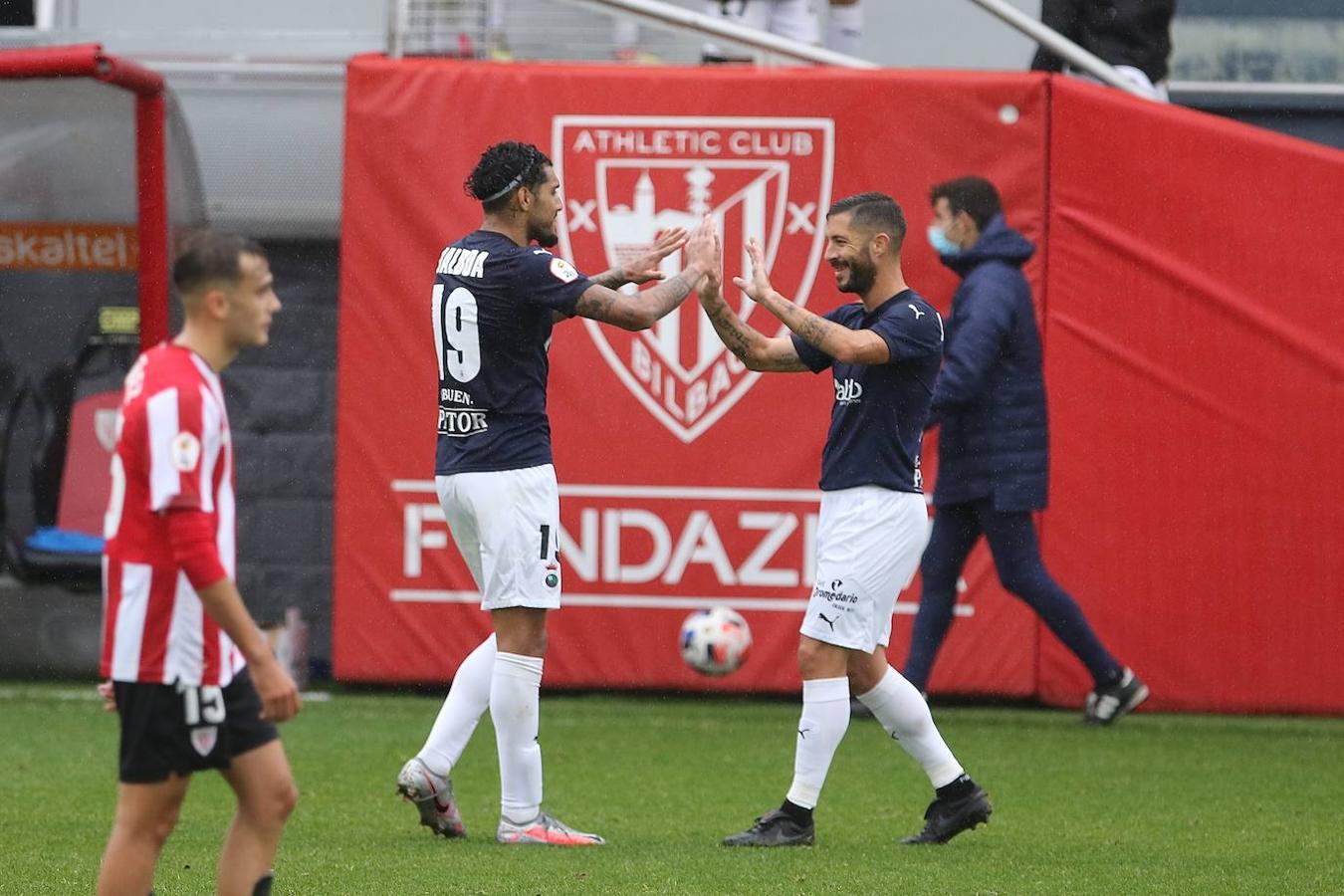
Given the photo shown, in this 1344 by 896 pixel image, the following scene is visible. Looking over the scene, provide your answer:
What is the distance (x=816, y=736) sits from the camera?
19.8 ft

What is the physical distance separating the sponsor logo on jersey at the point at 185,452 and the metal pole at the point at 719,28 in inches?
228

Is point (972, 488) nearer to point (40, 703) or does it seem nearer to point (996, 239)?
point (996, 239)

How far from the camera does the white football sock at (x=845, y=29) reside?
1036 centimetres

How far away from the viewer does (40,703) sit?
9.42m

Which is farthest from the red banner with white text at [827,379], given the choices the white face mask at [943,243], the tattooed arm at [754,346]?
the tattooed arm at [754,346]

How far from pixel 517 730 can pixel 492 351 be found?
1.14m

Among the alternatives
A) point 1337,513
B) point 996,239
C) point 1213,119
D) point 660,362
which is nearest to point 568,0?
point 660,362

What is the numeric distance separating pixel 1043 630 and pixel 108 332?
16.0 ft

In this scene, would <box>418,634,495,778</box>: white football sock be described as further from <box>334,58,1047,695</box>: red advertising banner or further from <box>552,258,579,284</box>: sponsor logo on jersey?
<box>334,58,1047,695</box>: red advertising banner

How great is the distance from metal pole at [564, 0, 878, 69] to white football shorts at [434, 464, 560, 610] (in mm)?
3933

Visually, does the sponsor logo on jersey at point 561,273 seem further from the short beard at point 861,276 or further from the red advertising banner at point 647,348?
the red advertising banner at point 647,348

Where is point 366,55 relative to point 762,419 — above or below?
above

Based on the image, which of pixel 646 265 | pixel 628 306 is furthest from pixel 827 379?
pixel 628 306

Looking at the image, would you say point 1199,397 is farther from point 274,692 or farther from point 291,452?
point 274,692
